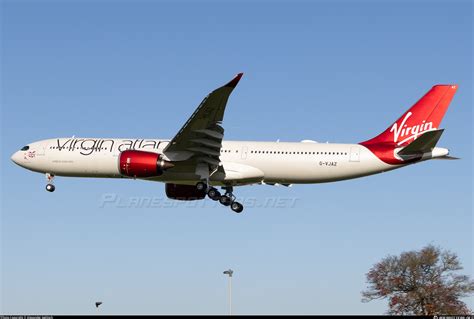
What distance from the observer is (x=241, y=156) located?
7838 cm

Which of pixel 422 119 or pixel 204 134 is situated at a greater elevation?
pixel 422 119

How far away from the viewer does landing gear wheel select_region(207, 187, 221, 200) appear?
7925 cm

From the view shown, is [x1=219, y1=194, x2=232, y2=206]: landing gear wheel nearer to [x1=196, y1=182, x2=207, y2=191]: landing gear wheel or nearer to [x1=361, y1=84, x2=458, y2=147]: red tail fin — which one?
[x1=196, y1=182, x2=207, y2=191]: landing gear wheel

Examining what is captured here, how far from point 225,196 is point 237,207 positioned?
1.43 meters

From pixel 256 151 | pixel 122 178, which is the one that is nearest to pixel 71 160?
pixel 122 178

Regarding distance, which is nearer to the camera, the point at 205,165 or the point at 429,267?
the point at 205,165

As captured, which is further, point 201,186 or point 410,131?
point 201,186

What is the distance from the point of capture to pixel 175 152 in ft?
253

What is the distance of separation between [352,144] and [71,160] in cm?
2258

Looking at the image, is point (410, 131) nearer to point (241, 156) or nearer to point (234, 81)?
point (241, 156)

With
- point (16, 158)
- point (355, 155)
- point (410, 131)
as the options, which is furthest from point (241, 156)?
point (16, 158)

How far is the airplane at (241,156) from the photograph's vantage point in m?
75.6

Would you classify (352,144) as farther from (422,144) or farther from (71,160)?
(71,160)

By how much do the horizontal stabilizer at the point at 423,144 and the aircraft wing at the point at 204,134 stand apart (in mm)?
13933
